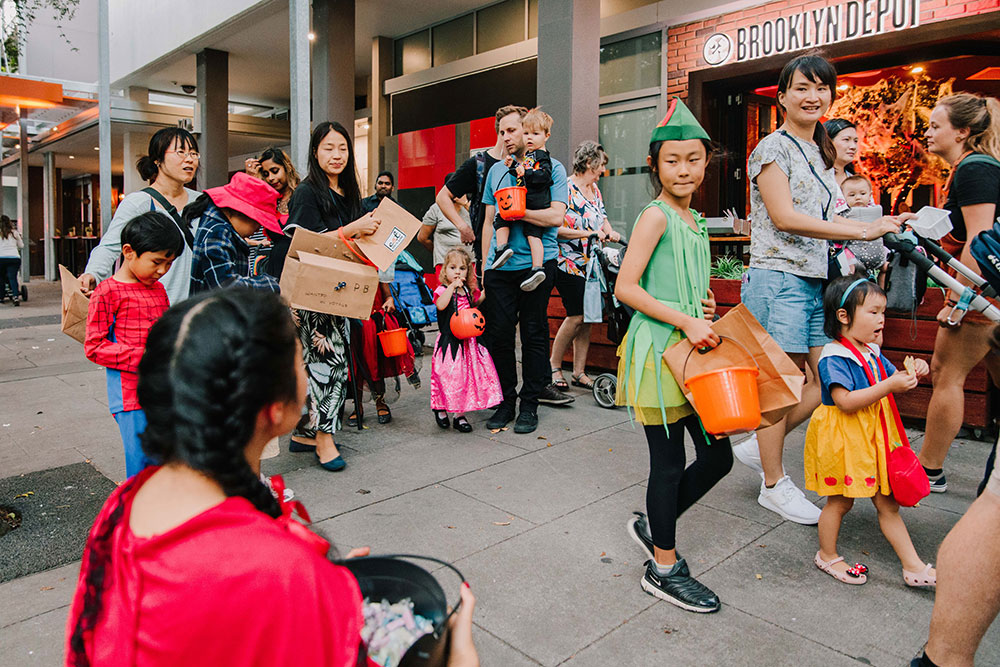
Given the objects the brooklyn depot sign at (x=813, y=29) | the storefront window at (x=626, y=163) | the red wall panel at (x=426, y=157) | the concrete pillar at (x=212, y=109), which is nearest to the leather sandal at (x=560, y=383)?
the storefront window at (x=626, y=163)

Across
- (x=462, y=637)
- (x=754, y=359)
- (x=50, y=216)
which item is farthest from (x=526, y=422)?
(x=50, y=216)

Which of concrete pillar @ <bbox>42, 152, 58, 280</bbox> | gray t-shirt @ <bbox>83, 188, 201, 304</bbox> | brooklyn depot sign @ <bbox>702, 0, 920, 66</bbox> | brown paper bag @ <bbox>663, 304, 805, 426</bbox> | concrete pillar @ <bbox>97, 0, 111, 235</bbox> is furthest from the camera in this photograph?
concrete pillar @ <bbox>42, 152, 58, 280</bbox>

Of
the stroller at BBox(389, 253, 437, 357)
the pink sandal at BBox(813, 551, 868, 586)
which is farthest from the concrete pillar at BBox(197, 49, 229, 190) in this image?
the pink sandal at BBox(813, 551, 868, 586)

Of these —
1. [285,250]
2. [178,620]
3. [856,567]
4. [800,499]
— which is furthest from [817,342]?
[178,620]

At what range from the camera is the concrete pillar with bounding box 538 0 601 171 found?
29.4ft

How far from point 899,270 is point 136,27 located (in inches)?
787

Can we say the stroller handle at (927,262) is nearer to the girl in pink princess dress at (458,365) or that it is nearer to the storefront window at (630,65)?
the girl in pink princess dress at (458,365)

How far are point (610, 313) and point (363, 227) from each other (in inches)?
100

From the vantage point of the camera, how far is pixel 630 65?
1130 cm

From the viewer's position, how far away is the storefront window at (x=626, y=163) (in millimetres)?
11219

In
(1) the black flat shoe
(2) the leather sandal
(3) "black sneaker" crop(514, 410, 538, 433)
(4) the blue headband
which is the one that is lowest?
(1) the black flat shoe

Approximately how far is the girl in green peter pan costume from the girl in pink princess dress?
8.10 ft

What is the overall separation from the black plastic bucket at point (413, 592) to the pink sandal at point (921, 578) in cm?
253

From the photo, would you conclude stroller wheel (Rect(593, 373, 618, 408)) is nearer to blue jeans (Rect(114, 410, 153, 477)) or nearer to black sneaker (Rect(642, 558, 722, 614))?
black sneaker (Rect(642, 558, 722, 614))
